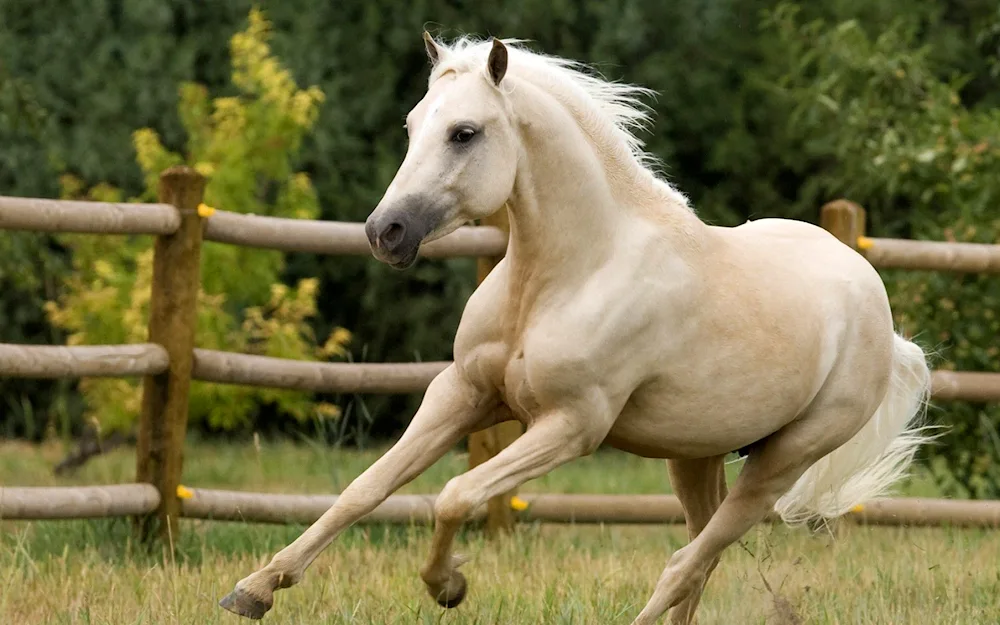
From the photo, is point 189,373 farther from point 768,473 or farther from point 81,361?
point 768,473

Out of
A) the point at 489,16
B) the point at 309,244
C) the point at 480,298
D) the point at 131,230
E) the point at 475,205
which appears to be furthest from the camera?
the point at 489,16

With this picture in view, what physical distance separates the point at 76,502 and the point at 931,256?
151 inches

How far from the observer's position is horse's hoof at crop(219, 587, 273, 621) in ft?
12.2

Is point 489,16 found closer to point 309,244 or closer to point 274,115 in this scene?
point 274,115

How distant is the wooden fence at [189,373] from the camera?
5.42 metres

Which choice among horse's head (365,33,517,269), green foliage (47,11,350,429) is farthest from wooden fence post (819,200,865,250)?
green foliage (47,11,350,429)

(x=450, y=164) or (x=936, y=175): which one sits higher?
(x=450, y=164)

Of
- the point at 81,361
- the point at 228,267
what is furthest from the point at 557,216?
the point at 228,267

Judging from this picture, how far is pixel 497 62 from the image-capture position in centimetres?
371

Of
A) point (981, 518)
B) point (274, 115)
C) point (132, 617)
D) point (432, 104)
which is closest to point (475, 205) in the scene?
point (432, 104)

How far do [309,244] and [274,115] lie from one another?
4263 millimetres

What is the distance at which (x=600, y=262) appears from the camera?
3.90 metres

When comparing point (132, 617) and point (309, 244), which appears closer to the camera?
point (132, 617)

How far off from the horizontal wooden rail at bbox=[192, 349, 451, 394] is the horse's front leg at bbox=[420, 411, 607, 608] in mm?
2158
